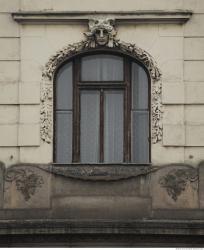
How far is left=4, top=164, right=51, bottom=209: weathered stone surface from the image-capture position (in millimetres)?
21734

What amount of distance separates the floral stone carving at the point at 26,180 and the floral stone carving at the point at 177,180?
2.23 m

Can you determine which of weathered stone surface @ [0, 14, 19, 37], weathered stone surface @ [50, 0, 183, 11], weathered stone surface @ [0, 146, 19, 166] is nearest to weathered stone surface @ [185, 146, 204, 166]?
weathered stone surface @ [50, 0, 183, 11]

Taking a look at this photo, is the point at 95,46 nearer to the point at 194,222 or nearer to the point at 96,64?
the point at 96,64

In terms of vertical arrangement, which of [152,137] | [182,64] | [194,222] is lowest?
[194,222]

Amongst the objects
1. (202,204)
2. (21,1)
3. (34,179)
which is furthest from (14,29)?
(202,204)

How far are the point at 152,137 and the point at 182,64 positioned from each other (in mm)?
1442

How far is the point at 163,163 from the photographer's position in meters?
21.8

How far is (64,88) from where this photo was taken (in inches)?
877

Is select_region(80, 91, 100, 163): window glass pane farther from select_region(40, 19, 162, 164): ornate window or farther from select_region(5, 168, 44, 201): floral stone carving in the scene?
select_region(5, 168, 44, 201): floral stone carving

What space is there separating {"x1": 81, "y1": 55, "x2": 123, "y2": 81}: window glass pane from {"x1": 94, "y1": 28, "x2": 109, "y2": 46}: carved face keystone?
1.30 feet

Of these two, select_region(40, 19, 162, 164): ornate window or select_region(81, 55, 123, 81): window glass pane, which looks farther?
select_region(81, 55, 123, 81): window glass pane

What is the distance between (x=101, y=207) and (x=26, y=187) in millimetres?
1394

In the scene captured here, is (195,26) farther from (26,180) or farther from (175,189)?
(26,180)

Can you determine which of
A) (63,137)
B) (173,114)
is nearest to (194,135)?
(173,114)
